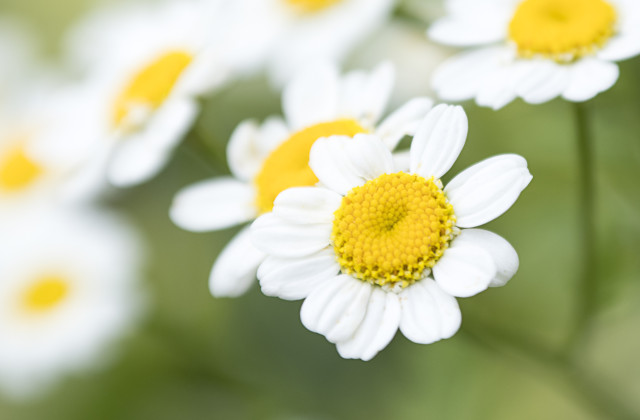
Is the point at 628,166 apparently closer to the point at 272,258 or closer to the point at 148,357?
the point at 272,258

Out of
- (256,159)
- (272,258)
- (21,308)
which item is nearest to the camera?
(272,258)

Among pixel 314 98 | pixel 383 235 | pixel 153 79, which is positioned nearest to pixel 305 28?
pixel 153 79

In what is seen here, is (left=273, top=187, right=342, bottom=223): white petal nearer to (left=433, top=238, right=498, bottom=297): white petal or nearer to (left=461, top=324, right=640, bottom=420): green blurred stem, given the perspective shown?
(left=433, top=238, right=498, bottom=297): white petal

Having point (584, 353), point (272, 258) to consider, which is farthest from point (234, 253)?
point (584, 353)

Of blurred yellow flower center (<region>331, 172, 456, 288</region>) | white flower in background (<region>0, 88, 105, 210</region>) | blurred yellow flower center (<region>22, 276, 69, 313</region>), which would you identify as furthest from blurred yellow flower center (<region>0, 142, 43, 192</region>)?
blurred yellow flower center (<region>331, 172, 456, 288</region>)

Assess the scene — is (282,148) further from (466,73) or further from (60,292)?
(60,292)

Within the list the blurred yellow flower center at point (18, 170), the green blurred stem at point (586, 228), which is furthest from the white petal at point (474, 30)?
the blurred yellow flower center at point (18, 170)
